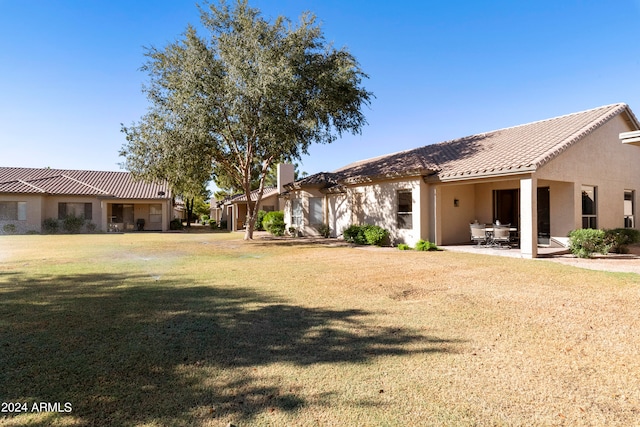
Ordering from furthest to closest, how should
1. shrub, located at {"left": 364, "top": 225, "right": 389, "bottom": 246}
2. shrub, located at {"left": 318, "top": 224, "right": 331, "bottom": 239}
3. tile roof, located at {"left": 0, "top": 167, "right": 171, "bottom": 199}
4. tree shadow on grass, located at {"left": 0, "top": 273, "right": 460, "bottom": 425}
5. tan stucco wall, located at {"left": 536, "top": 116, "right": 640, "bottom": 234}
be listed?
tile roof, located at {"left": 0, "top": 167, "right": 171, "bottom": 199}, shrub, located at {"left": 318, "top": 224, "right": 331, "bottom": 239}, shrub, located at {"left": 364, "top": 225, "right": 389, "bottom": 246}, tan stucco wall, located at {"left": 536, "top": 116, "right": 640, "bottom": 234}, tree shadow on grass, located at {"left": 0, "top": 273, "right": 460, "bottom": 425}

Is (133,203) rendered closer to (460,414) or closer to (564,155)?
(564,155)

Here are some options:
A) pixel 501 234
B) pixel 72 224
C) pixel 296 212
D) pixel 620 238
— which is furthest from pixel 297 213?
pixel 72 224

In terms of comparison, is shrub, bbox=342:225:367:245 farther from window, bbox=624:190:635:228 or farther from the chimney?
window, bbox=624:190:635:228

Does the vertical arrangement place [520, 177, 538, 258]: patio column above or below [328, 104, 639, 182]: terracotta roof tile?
below

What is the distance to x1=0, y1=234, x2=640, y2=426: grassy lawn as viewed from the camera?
2754mm

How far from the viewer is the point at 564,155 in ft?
40.1

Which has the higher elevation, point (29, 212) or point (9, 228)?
point (29, 212)

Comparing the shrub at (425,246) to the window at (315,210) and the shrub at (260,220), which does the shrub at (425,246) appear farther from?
the shrub at (260,220)

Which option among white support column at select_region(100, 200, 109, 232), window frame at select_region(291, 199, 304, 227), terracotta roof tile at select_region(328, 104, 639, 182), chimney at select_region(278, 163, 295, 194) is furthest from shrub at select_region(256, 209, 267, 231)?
terracotta roof tile at select_region(328, 104, 639, 182)

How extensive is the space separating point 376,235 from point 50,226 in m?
26.5

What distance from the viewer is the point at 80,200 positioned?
29.2 metres

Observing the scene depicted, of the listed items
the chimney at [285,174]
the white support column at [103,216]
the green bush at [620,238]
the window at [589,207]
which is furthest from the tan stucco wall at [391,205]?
the white support column at [103,216]

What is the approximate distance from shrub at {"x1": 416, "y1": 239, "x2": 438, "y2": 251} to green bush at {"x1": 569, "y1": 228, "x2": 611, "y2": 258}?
4.47 metres

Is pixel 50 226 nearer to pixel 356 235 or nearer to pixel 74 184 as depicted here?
pixel 74 184
